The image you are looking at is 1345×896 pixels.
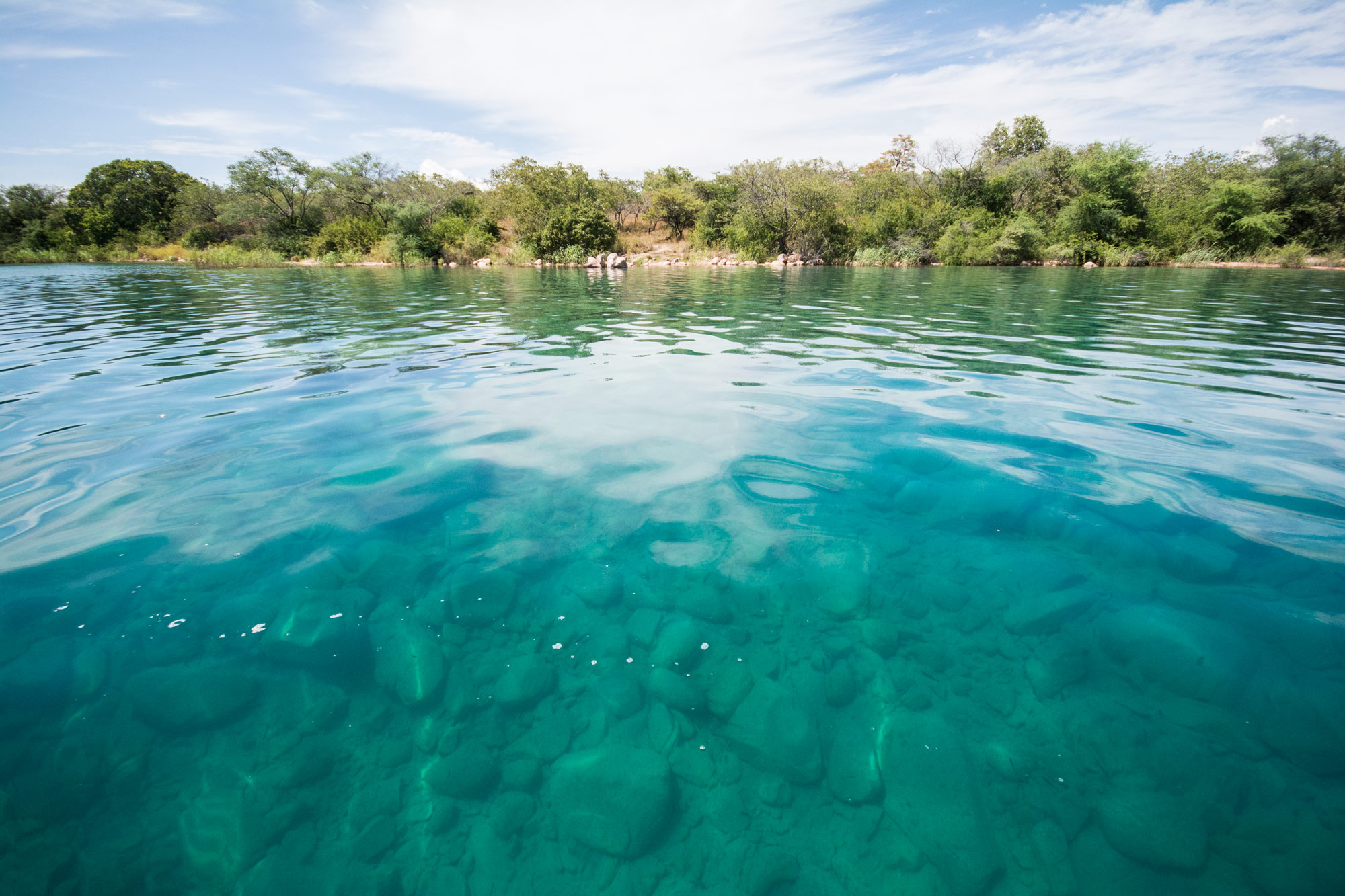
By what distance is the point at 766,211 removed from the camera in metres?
40.1

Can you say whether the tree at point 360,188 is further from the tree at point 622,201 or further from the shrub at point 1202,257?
the shrub at point 1202,257

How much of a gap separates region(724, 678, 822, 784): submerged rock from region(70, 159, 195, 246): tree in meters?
71.4

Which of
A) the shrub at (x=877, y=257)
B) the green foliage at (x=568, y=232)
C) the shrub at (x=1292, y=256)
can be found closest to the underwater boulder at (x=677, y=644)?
the shrub at (x=877, y=257)

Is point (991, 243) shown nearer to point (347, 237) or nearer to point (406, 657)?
point (406, 657)

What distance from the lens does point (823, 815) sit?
130cm

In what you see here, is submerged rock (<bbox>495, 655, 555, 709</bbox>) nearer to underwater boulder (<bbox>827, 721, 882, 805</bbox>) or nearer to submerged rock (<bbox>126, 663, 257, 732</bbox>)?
submerged rock (<bbox>126, 663, 257, 732</bbox>)

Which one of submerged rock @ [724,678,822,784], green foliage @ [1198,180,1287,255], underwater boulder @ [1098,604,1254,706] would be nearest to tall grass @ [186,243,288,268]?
submerged rock @ [724,678,822,784]

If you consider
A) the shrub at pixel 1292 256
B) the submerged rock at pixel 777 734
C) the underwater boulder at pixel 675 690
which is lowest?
the submerged rock at pixel 777 734

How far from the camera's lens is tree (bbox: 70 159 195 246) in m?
49.8

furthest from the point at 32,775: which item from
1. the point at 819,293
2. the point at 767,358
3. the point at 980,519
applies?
the point at 819,293

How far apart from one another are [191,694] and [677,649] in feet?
5.01

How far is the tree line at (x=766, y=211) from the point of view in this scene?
3175 cm

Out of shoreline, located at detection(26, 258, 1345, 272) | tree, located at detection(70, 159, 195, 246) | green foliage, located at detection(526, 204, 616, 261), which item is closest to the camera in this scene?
shoreline, located at detection(26, 258, 1345, 272)

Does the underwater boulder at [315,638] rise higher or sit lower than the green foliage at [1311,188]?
lower
